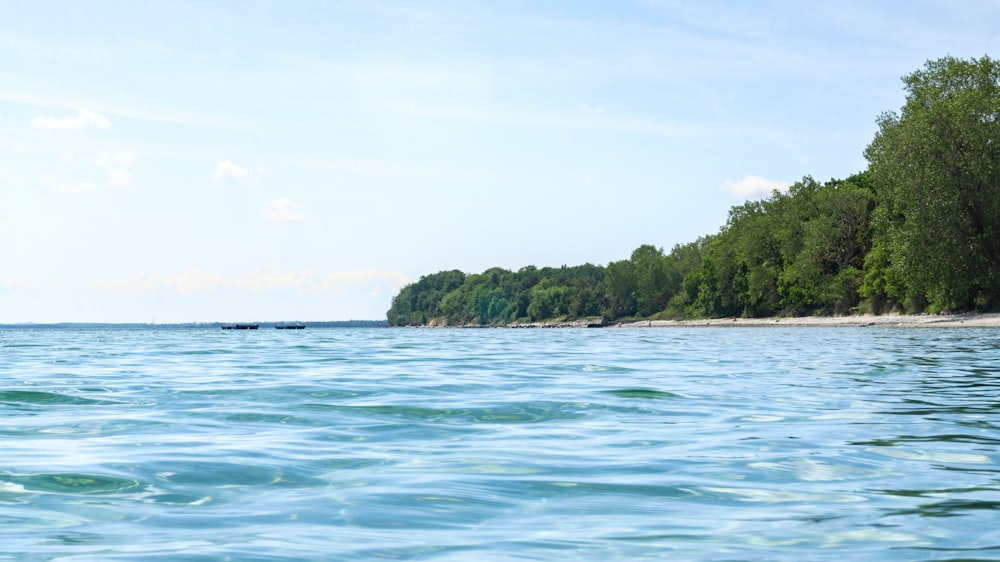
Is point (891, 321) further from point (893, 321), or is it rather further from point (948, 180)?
point (948, 180)

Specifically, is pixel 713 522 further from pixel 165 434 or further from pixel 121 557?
pixel 165 434

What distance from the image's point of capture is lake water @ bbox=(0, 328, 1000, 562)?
596 centimetres

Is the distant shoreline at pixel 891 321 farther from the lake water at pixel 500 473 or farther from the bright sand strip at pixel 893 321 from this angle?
the lake water at pixel 500 473

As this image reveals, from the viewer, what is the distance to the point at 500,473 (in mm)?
8461

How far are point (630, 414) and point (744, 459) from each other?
421cm

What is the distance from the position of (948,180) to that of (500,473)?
71.8 metres

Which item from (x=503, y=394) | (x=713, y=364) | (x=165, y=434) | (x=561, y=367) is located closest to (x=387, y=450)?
(x=165, y=434)

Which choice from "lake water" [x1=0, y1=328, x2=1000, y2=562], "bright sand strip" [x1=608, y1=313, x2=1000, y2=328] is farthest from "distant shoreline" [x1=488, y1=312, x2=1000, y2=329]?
"lake water" [x1=0, y1=328, x2=1000, y2=562]

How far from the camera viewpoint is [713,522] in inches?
259

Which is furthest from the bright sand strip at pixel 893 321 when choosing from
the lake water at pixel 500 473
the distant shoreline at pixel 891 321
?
the lake water at pixel 500 473

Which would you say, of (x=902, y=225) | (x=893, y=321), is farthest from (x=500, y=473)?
(x=893, y=321)

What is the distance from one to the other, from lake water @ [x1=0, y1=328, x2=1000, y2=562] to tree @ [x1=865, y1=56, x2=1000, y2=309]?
60036 mm

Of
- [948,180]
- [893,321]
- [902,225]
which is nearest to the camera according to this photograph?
[948,180]

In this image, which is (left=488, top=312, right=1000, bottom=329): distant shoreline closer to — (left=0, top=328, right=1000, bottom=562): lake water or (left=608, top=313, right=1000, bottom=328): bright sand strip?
(left=608, top=313, right=1000, bottom=328): bright sand strip
